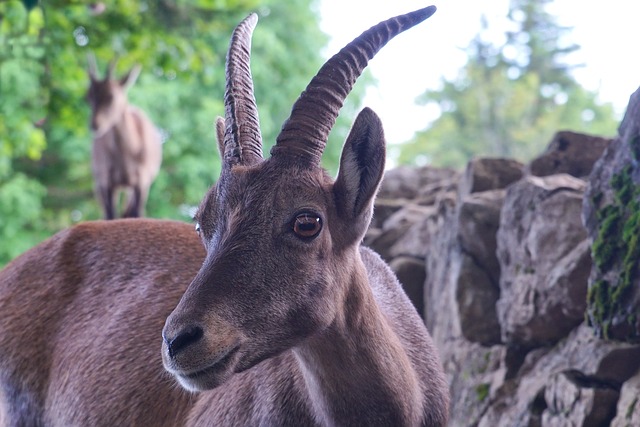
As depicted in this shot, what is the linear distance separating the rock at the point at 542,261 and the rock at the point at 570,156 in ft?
1.07

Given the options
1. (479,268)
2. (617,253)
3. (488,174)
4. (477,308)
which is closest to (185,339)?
(617,253)

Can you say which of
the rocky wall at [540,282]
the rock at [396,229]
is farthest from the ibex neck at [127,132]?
the rocky wall at [540,282]

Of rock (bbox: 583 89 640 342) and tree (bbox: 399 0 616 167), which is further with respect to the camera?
tree (bbox: 399 0 616 167)

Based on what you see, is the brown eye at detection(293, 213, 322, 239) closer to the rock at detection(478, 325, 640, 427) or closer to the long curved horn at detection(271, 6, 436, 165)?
the long curved horn at detection(271, 6, 436, 165)

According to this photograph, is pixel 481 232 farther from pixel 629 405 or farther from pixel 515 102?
pixel 515 102

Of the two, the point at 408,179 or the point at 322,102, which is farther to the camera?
the point at 408,179

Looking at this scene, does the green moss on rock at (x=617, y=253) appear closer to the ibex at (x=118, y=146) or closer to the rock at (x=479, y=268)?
the rock at (x=479, y=268)

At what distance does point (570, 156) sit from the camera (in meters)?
5.96

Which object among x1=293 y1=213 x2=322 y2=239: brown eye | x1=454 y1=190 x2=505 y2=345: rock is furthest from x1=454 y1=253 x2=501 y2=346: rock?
x1=293 y1=213 x2=322 y2=239: brown eye

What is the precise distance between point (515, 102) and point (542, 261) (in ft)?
55.7

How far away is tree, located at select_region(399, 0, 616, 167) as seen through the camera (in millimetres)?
21422

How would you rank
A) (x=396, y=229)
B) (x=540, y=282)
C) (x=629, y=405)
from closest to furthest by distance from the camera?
(x=629, y=405), (x=540, y=282), (x=396, y=229)

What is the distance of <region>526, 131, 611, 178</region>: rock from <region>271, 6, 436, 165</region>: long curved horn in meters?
2.63

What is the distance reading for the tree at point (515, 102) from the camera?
2142 cm
